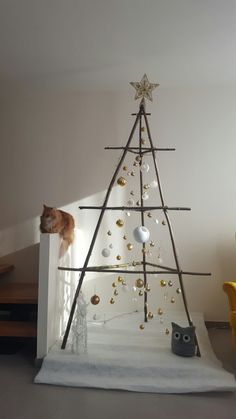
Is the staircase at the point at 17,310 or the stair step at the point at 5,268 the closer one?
the staircase at the point at 17,310

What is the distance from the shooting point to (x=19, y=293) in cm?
272

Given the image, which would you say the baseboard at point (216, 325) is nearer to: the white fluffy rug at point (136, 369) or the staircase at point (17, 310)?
the white fluffy rug at point (136, 369)

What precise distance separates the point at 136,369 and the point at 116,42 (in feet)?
8.31

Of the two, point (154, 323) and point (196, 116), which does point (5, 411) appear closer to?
point (154, 323)

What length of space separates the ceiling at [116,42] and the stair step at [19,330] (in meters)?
2.36

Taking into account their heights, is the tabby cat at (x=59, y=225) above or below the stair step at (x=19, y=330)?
above

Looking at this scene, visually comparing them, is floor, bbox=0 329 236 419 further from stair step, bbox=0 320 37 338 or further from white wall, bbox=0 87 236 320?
white wall, bbox=0 87 236 320

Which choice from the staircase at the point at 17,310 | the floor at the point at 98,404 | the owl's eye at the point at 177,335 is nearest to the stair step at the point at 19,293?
the staircase at the point at 17,310

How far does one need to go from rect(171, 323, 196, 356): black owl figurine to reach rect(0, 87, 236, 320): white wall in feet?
3.21

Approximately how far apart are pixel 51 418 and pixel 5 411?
0.97 feet

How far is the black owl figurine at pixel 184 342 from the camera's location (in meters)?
2.26

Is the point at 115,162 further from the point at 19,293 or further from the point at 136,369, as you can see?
the point at 136,369

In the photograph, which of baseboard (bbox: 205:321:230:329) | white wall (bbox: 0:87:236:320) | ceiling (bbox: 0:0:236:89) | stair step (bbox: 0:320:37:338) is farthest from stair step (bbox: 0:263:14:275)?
baseboard (bbox: 205:321:230:329)

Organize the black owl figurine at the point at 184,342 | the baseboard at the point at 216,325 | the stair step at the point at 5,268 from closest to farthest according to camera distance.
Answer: the black owl figurine at the point at 184,342, the stair step at the point at 5,268, the baseboard at the point at 216,325
